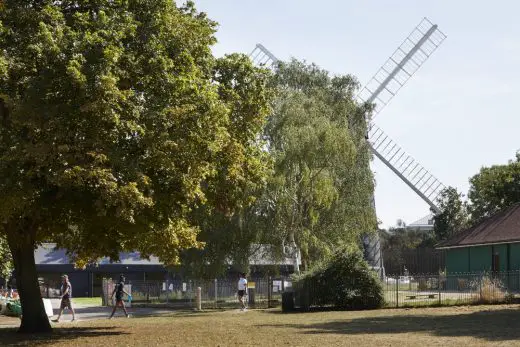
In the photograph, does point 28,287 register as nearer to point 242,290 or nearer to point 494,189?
point 242,290

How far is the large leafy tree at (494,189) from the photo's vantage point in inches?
2955

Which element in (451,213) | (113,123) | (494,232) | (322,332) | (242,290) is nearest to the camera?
(113,123)

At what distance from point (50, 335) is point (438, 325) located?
12.1 metres

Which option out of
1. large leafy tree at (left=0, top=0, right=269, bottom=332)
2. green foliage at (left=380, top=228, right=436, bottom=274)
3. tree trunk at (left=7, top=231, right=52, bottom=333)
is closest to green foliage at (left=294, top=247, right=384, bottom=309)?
large leafy tree at (left=0, top=0, right=269, bottom=332)

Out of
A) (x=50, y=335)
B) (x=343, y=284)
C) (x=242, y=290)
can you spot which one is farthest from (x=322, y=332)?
(x=242, y=290)

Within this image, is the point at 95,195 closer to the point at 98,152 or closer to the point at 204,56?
the point at 98,152

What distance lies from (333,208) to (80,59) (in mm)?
29787

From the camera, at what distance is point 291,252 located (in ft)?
160

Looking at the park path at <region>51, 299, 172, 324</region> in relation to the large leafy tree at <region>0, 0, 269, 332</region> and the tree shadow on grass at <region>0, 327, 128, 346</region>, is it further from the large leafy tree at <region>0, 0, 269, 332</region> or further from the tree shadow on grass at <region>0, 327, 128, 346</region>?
the large leafy tree at <region>0, 0, 269, 332</region>

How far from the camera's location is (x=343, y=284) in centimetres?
4028

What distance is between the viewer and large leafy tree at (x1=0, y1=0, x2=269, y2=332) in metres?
20.6

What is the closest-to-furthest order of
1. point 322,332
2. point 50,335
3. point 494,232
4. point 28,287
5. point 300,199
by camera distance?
1. point 50,335
2. point 322,332
3. point 28,287
4. point 300,199
5. point 494,232

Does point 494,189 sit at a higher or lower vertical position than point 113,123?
higher

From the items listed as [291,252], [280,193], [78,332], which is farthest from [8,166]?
[291,252]
